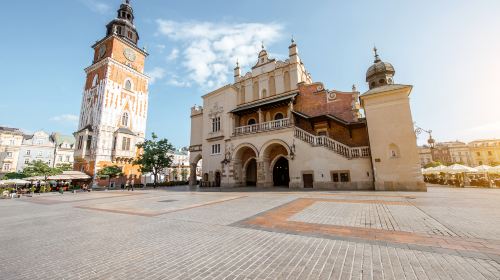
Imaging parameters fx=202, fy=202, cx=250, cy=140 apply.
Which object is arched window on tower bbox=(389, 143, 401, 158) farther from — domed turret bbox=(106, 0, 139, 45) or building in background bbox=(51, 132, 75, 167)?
building in background bbox=(51, 132, 75, 167)

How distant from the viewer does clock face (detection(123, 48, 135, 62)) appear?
1678 inches

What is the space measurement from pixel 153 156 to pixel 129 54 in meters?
25.2

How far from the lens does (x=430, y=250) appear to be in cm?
404

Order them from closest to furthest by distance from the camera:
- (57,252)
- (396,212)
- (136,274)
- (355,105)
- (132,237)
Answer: (136,274) → (57,252) → (132,237) → (396,212) → (355,105)

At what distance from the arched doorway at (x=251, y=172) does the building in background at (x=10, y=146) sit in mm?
64093

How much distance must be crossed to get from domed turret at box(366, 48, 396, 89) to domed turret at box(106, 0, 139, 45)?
155ft

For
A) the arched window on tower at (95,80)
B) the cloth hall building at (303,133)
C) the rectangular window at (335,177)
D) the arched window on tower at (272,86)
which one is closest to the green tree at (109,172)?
the cloth hall building at (303,133)

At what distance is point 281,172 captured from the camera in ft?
87.5

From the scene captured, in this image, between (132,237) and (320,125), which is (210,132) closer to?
(320,125)

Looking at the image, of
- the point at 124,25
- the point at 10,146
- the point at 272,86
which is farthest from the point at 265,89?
the point at 10,146

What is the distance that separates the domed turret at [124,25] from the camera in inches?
1672

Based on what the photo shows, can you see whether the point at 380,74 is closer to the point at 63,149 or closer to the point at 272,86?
the point at 272,86

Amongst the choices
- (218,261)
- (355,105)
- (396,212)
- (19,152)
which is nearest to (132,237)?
(218,261)

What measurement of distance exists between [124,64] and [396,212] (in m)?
49.9
